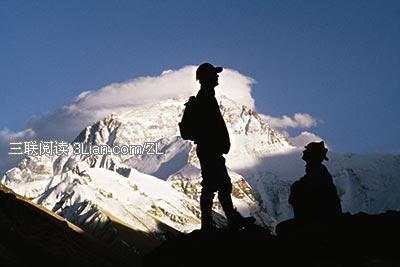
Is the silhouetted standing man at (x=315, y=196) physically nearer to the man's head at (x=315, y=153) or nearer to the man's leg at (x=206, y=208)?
the man's head at (x=315, y=153)

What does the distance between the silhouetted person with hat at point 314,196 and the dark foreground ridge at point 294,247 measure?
110 cm

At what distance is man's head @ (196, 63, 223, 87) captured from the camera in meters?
19.4

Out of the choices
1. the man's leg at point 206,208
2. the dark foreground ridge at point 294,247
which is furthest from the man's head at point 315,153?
the man's leg at point 206,208

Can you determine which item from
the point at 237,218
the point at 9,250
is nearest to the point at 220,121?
the point at 237,218

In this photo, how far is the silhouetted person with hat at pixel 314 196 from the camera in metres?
20.0

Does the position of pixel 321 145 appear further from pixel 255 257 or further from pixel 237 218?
pixel 255 257

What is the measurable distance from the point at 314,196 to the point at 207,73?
4.23 metres

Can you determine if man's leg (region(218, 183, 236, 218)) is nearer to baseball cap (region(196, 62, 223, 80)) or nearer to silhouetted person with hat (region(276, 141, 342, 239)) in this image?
silhouetted person with hat (region(276, 141, 342, 239))

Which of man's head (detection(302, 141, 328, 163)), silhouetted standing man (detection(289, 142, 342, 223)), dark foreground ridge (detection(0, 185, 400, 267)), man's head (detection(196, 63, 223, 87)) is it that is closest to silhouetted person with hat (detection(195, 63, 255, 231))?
man's head (detection(196, 63, 223, 87))

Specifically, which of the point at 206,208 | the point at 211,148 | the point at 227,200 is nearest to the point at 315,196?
the point at 227,200

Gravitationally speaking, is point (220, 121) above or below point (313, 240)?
above

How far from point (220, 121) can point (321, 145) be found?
3581 millimetres

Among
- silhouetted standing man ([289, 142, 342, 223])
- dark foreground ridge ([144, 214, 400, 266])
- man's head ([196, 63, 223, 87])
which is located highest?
man's head ([196, 63, 223, 87])

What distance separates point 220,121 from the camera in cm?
1917
